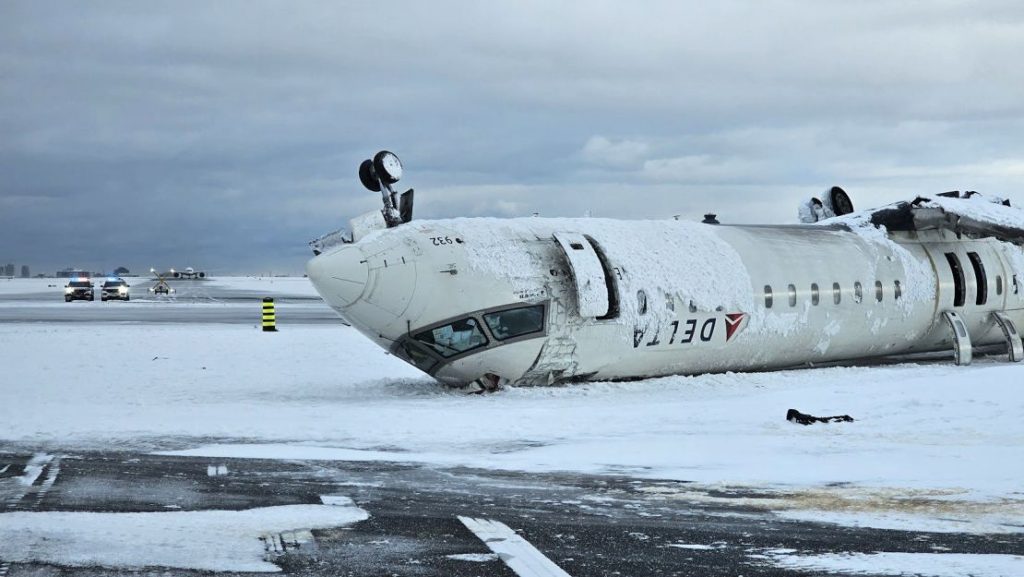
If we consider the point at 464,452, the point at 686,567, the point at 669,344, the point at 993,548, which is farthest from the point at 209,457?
the point at 669,344

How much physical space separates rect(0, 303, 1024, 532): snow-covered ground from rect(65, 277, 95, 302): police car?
50947 mm

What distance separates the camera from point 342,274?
17.6 meters

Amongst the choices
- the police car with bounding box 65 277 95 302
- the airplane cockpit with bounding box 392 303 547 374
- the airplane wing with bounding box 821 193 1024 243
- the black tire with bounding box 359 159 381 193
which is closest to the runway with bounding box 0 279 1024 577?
the airplane cockpit with bounding box 392 303 547 374

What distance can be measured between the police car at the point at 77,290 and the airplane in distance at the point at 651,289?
59.7m

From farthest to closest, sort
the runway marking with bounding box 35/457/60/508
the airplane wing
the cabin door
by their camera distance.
→ the airplane wing, the cabin door, the runway marking with bounding box 35/457/60/508

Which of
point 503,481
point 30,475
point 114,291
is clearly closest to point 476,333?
point 503,481

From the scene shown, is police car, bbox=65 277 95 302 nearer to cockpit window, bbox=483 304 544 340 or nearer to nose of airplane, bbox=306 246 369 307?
nose of airplane, bbox=306 246 369 307

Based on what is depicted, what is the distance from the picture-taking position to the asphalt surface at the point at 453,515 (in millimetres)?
7074

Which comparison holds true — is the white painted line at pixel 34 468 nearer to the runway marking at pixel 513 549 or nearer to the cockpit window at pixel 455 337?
the runway marking at pixel 513 549

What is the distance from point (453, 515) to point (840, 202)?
2200cm

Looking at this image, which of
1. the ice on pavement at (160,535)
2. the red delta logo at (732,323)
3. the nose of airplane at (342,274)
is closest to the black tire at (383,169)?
the nose of airplane at (342,274)

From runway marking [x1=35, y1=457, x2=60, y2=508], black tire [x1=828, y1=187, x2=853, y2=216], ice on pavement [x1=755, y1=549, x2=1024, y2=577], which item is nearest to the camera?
ice on pavement [x1=755, y1=549, x2=1024, y2=577]

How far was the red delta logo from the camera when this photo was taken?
2069 centimetres

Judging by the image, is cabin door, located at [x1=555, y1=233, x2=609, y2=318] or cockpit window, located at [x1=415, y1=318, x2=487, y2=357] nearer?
cockpit window, located at [x1=415, y1=318, x2=487, y2=357]
